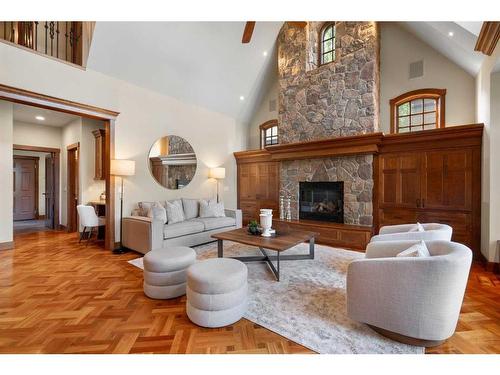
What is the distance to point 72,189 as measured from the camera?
19.9 feet

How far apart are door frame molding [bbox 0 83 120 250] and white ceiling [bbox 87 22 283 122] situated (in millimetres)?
754

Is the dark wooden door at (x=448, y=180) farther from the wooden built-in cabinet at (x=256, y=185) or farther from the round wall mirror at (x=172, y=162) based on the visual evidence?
the round wall mirror at (x=172, y=162)

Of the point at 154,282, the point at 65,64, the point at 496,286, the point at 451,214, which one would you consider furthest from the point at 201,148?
the point at 496,286

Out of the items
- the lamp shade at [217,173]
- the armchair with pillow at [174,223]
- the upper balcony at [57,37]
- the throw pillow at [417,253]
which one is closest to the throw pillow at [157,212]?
the armchair with pillow at [174,223]

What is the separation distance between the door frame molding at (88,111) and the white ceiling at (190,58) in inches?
29.7

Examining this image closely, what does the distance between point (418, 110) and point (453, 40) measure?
1325 mm

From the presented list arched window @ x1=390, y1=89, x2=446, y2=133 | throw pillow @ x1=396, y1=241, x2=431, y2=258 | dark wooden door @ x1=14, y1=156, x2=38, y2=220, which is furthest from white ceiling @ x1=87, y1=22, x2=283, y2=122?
dark wooden door @ x1=14, y1=156, x2=38, y2=220

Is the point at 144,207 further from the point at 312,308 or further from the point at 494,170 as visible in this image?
the point at 494,170

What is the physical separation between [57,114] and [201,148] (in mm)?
3184

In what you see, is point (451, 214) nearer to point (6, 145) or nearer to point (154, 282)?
point (154, 282)

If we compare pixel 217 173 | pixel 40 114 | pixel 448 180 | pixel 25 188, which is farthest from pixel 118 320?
pixel 25 188

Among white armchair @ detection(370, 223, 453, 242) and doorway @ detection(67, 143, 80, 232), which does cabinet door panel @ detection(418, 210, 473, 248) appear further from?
doorway @ detection(67, 143, 80, 232)

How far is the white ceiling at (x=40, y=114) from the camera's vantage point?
16.3 ft
